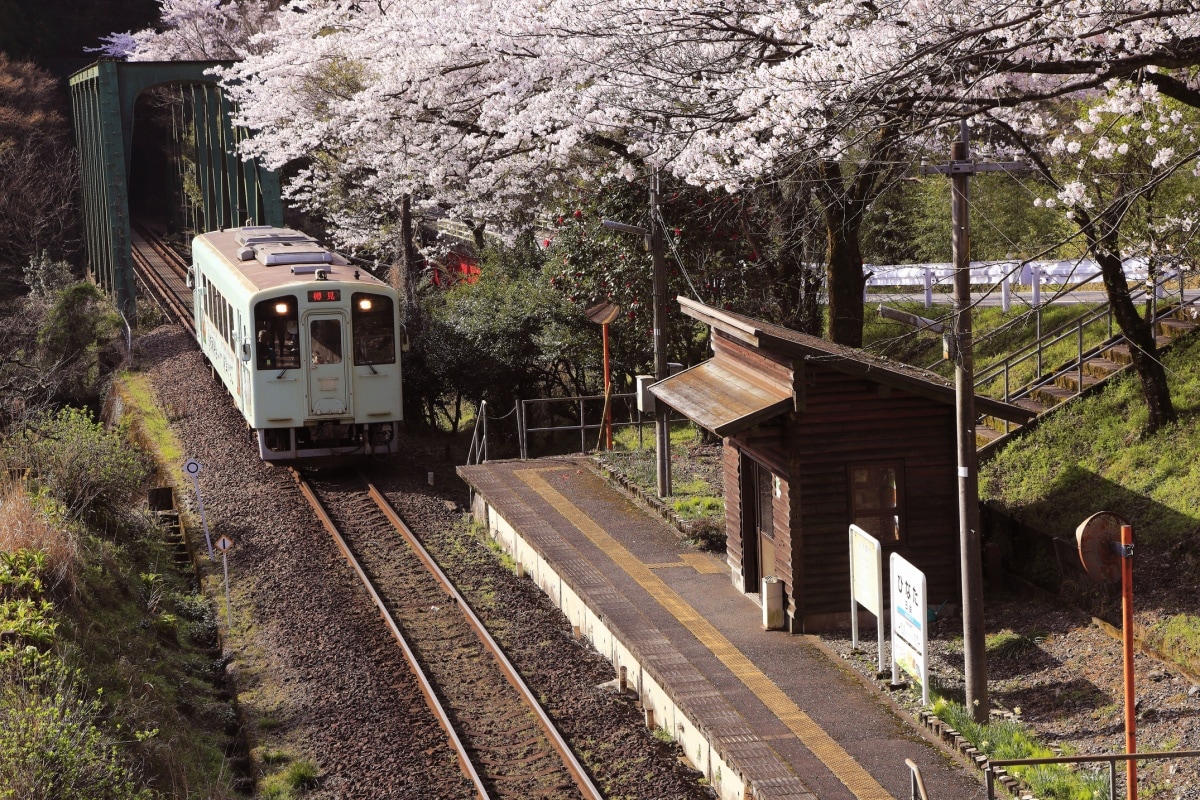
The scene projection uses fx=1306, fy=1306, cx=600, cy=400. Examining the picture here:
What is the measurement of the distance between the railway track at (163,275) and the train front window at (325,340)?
42.8 feet

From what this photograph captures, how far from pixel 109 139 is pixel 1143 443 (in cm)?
2678

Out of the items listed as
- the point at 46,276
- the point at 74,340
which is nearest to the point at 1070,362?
the point at 74,340

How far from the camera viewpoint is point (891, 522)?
1091 cm

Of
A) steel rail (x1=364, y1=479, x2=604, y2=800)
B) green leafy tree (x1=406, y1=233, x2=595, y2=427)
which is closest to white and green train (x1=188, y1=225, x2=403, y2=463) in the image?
steel rail (x1=364, y1=479, x2=604, y2=800)

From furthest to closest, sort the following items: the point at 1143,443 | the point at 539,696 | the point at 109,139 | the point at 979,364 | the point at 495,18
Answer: the point at 109,139 → the point at 979,364 → the point at 495,18 → the point at 1143,443 → the point at 539,696

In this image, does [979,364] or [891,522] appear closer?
[891,522]

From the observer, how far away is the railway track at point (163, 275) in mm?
32406

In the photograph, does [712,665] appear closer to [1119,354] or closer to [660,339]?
[660,339]

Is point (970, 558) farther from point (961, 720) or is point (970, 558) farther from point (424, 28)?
point (424, 28)

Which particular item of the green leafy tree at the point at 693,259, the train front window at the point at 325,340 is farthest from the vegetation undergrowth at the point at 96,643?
the green leafy tree at the point at 693,259

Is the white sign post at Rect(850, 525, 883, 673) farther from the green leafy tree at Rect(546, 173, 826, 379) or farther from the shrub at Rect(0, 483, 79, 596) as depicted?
the shrub at Rect(0, 483, 79, 596)

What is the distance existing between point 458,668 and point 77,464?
695 cm

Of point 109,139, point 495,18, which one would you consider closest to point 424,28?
point 495,18

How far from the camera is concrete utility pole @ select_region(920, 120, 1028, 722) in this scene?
8.33m
